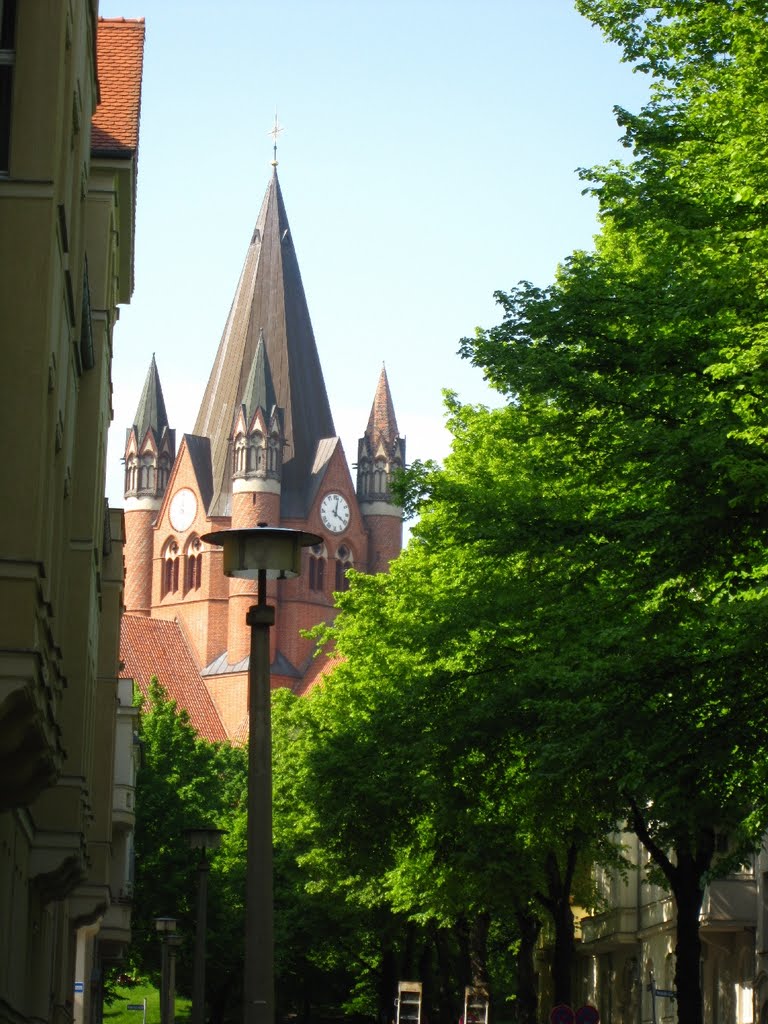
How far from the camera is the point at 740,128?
1720 centimetres

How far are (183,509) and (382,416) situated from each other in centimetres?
1477

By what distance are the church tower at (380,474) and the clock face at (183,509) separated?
1050 cm

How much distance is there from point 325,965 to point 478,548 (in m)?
44.2

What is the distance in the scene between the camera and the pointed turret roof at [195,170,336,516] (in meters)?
109

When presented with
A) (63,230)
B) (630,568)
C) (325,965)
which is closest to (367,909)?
(325,965)

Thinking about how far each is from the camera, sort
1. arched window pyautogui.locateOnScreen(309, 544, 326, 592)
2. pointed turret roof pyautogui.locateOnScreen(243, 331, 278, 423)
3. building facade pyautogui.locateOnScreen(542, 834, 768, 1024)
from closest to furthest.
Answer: building facade pyautogui.locateOnScreen(542, 834, 768, 1024) < pointed turret roof pyautogui.locateOnScreen(243, 331, 278, 423) < arched window pyautogui.locateOnScreen(309, 544, 326, 592)

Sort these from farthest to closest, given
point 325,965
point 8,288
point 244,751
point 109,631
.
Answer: point 244,751 < point 325,965 < point 109,631 < point 8,288

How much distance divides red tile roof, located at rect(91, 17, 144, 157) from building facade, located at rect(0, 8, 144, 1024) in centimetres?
3

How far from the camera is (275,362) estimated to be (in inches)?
4301

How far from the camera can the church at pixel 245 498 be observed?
4154 inches

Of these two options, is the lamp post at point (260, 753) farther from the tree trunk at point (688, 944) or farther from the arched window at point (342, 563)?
the arched window at point (342, 563)

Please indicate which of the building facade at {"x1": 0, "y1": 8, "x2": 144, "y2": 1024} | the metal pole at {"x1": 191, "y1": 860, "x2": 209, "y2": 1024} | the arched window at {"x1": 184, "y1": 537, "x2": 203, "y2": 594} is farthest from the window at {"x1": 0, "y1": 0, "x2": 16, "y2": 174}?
the arched window at {"x1": 184, "y1": 537, "x2": 203, "y2": 594}

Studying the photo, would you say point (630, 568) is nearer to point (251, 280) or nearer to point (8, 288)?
point (8, 288)

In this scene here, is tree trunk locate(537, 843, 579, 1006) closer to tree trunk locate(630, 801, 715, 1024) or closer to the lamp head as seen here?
tree trunk locate(630, 801, 715, 1024)
